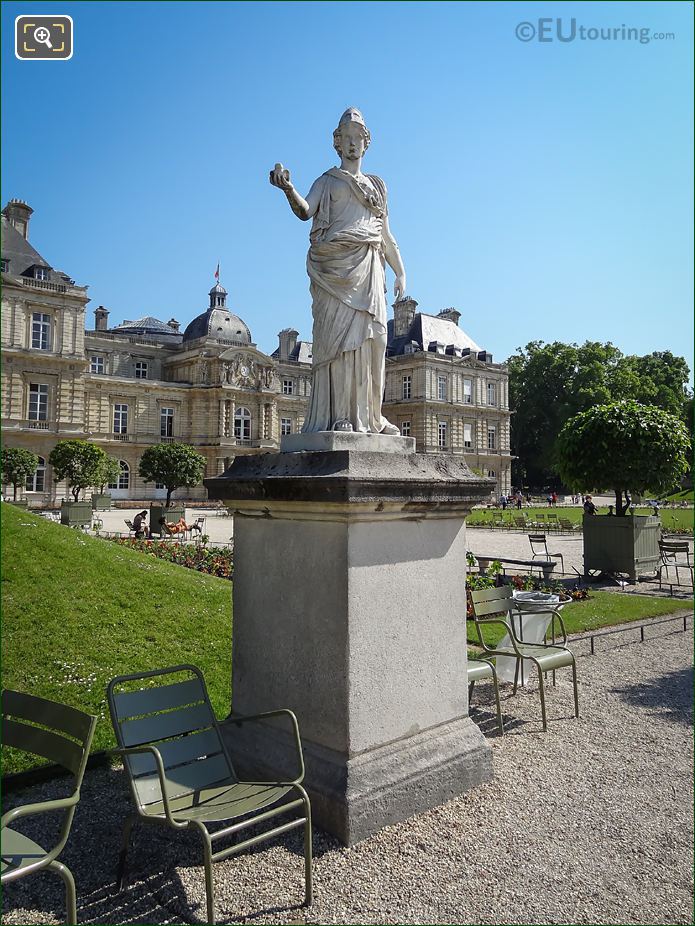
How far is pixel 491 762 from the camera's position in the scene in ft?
12.6

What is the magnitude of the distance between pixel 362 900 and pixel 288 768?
0.89 m

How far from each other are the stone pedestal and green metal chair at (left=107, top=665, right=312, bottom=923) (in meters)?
0.30

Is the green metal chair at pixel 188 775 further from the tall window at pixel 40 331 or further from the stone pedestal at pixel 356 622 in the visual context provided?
the tall window at pixel 40 331

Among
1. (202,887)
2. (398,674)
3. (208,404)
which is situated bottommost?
(202,887)

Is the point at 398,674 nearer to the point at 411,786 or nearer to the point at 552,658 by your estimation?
the point at 411,786

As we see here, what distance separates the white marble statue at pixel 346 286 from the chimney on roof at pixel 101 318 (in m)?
52.2

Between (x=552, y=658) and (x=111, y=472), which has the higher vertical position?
(x=111, y=472)

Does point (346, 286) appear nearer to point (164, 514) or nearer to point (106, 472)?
point (164, 514)

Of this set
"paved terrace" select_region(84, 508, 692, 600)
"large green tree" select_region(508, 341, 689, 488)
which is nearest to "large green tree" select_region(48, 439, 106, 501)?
"paved terrace" select_region(84, 508, 692, 600)

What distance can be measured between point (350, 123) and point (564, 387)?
54.3m

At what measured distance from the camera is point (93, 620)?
20.4ft

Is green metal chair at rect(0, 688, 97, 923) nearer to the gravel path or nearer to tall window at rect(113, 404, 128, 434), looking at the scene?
the gravel path

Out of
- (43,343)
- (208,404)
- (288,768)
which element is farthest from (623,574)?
(208,404)

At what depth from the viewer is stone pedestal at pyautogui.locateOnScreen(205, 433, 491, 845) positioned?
3314mm
